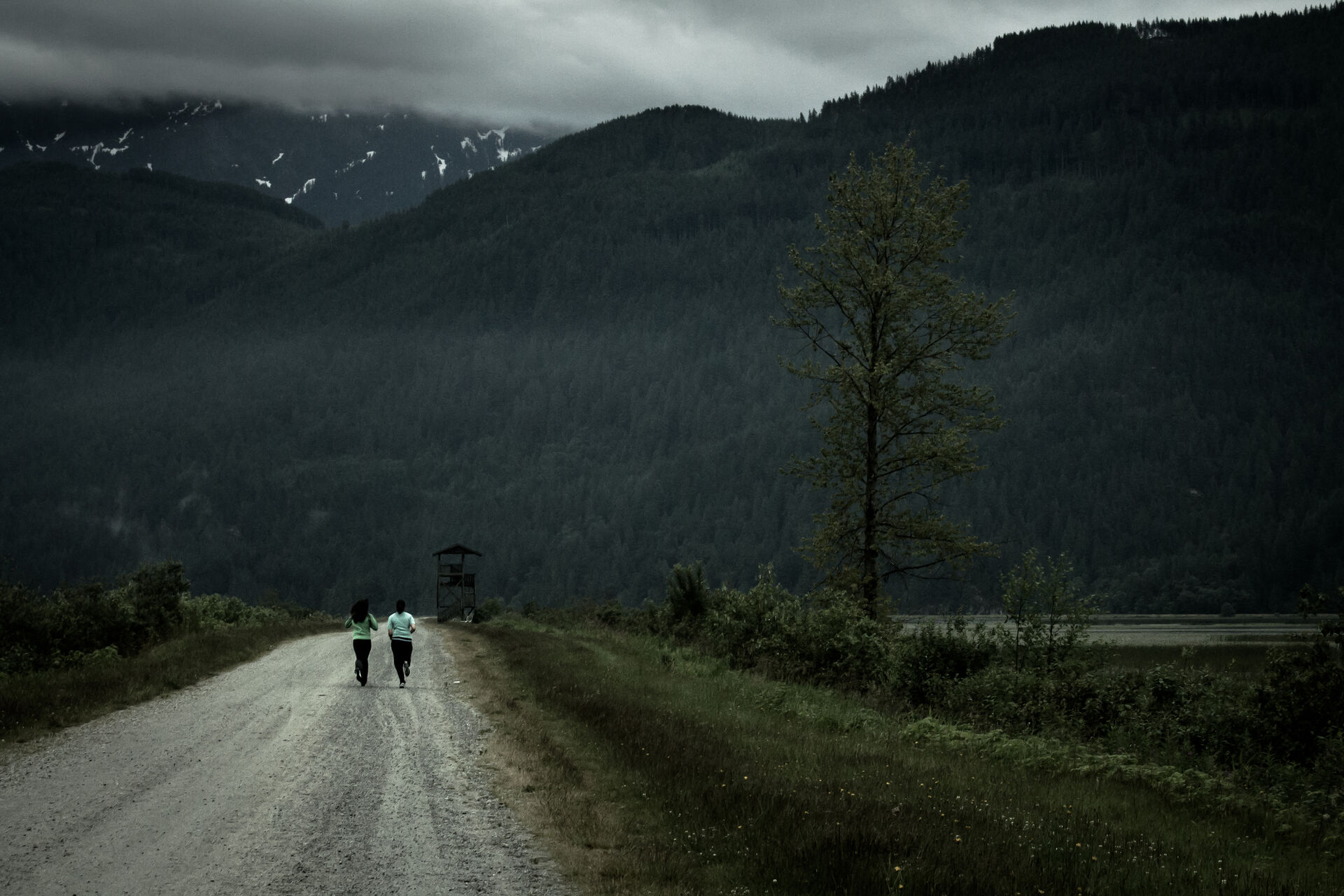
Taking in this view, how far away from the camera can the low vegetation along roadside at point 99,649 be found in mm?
16234

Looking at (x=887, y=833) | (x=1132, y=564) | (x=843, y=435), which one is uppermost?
(x=843, y=435)

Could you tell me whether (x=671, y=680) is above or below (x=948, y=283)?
below

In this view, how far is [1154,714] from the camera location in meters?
15.8

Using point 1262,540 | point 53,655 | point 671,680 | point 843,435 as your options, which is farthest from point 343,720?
point 1262,540

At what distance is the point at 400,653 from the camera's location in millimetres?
22109

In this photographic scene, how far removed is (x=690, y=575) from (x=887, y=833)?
27.8 metres

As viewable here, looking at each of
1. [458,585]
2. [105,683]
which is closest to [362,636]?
[105,683]

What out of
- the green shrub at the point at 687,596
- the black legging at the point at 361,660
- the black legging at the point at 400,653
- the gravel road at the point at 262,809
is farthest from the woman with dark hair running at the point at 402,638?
the green shrub at the point at 687,596

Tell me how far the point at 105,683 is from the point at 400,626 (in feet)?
19.0

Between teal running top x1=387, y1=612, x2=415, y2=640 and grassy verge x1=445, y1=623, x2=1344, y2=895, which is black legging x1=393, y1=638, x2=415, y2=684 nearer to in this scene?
teal running top x1=387, y1=612, x2=415, y2=640

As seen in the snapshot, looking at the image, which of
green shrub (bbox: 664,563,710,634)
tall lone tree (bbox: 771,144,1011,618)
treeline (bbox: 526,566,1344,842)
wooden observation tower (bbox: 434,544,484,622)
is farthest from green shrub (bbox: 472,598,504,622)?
treeline (bbox: 526,566,1344,842)

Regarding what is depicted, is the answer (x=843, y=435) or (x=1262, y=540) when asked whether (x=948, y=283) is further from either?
(x=1262, y=540)

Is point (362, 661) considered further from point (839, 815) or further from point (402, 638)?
point (839, 815)

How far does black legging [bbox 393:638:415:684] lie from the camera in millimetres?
21938
